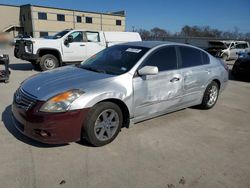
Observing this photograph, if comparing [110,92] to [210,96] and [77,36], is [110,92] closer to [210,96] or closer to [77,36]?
[210,96]

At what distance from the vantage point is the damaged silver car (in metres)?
3.30

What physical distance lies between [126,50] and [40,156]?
2.43 meters

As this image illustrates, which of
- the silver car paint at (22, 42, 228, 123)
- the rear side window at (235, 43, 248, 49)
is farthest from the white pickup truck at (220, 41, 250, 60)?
the silver car paint at (22, 42, 228, 123)

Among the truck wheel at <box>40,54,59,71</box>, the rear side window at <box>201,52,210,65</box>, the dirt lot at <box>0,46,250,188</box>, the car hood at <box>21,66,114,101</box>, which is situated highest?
the rear side window at <box>201,52,210,65</box>

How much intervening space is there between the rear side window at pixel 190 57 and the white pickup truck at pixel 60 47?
687 centimetres

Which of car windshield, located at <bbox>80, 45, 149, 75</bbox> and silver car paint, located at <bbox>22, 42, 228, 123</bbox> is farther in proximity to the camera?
car windshield, located at <bbox>80, 45, 149, 75</bbox>

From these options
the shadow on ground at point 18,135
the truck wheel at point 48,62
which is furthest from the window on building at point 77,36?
the shadow on ground at point 18,135

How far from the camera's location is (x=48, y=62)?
34.2 ft

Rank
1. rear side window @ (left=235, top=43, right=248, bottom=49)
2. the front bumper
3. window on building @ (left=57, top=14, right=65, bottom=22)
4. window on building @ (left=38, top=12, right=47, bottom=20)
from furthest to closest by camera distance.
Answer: window on building @ (left=57, top=14, right=65, bottom=22)
window on building @ (left=38, top=12, right=47, bottom=20)
rear side window @ (left=235, top=43, right=248, bottom=49)
the front bumper

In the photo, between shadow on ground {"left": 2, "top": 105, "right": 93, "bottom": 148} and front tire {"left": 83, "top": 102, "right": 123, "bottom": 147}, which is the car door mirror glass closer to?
shadow on ground {"left": 2, "top": 105, "right": 93, "bottom": 148}

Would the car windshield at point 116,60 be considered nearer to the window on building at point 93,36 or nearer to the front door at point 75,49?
the front door at point 75,49

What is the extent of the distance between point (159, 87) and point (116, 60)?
937 millimetres

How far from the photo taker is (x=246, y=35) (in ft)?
110

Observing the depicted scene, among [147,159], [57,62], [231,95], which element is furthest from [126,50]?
[57,62]
